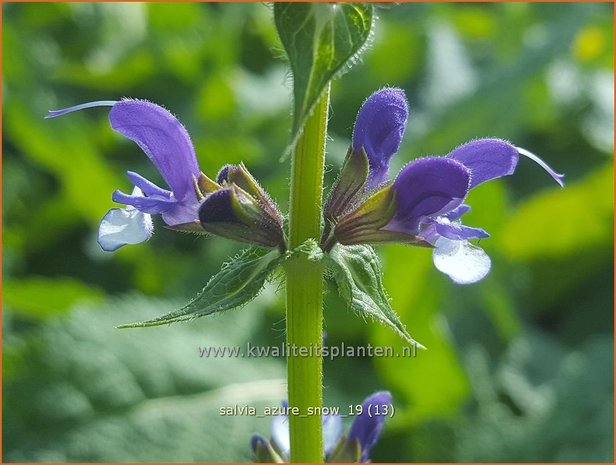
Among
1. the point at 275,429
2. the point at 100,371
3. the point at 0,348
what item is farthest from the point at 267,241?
the point at 0,348

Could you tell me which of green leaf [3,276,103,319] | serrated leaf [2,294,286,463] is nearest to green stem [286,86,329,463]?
serrated leaf [2,294,286,463]

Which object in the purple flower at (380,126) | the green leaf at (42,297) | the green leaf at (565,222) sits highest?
the green leaf at (565,222)

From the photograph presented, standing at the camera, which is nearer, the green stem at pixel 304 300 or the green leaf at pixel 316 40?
the green leaf at pixel 316 40

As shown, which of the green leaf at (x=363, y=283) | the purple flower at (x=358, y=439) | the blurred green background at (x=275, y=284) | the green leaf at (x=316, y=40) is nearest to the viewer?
the green leaf at (x=316, y=40)

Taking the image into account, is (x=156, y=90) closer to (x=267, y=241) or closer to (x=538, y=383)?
(x=538, y=383)

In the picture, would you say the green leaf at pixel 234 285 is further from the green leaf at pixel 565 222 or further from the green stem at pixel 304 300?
the green leaf at pixel 565 222

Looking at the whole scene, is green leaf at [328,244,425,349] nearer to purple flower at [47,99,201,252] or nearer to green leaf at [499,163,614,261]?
purple flower at [47,99,201,252]

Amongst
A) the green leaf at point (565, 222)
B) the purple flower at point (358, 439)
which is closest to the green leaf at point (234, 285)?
the purple flower at point (358, 439)
